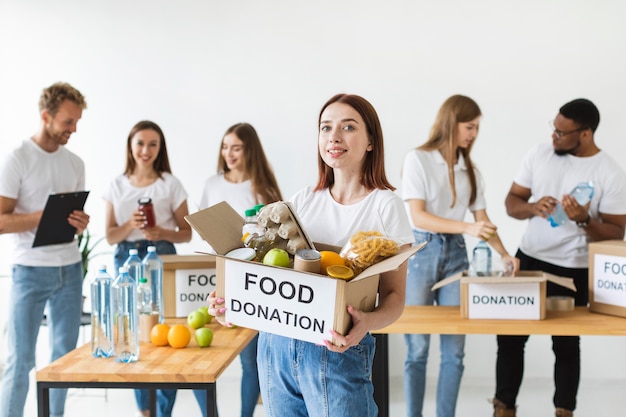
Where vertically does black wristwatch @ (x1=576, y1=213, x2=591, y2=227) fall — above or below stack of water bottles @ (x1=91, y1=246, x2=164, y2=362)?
above

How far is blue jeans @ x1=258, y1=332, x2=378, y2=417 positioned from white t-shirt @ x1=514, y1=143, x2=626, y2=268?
6.43ft

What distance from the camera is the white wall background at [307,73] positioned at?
4.52 meters

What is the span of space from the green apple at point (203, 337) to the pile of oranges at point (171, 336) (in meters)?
0.04

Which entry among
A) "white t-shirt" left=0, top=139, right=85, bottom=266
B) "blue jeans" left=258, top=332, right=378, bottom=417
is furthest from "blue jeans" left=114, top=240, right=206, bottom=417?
"blue jeans" left=258, top=332, right=378, bottom=417

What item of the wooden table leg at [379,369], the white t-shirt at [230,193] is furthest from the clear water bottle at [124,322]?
the white t-shirt at [230,193]

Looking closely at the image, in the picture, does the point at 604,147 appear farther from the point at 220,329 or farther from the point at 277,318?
the point at 277,318

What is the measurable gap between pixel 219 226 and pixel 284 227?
202mm

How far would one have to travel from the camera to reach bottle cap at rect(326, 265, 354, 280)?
164cm

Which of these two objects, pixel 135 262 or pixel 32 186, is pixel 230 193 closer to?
pixel 32 186

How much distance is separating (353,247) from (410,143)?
9.86ft

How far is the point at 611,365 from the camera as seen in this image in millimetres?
4621

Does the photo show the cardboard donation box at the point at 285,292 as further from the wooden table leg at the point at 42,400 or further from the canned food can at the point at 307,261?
the wooden table leg at the point at 42,400

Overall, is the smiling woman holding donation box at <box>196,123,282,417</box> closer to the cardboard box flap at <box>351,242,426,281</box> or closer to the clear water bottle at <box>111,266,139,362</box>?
the clear water bottle at <box>111,266,139,362</box>

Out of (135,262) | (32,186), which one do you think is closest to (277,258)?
(135,262)
